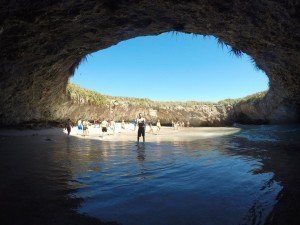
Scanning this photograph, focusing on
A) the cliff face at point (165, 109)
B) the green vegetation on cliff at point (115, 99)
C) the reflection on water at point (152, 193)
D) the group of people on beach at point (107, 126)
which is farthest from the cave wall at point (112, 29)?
the green vegetation on cliff at point (115, 99)

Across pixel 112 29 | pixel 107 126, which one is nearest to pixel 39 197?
pixel 112 29

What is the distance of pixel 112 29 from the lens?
11.2 m

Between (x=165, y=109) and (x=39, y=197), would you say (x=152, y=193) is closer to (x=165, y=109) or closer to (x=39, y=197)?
(x=39, y=197)

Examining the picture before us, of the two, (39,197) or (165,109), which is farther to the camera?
(165,109)

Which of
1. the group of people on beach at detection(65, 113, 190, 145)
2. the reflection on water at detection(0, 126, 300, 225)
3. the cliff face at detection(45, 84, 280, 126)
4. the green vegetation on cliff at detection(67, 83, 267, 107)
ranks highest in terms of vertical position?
the green vegetation on cliff at detection(67, 83, 267, 107)

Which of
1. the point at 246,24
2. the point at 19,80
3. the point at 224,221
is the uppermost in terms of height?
the point at 246,24

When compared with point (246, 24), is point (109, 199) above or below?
below

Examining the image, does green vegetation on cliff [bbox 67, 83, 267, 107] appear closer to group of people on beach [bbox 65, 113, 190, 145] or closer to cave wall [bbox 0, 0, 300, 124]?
group of people on beach [bbox 65, 113, 190, 145]

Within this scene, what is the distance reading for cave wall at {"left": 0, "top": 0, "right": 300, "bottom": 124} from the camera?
25.8ft

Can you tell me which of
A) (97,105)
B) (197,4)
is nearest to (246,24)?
(197,4)

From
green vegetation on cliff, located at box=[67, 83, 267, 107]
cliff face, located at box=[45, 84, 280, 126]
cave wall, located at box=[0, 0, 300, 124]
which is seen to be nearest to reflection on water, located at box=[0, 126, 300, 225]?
cave wall, located at box=[0, 0, 300, 124]

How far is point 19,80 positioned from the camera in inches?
521

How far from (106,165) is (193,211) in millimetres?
4712

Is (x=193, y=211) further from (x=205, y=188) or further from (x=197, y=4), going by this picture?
(x=197, y=4)
